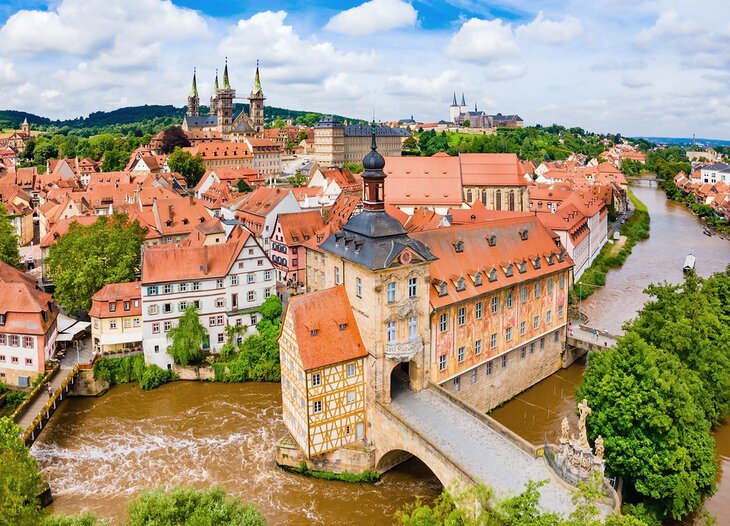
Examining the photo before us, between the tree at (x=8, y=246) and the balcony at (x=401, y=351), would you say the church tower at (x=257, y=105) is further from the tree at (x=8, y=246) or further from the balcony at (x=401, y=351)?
the balcony at (x=401, y=351)

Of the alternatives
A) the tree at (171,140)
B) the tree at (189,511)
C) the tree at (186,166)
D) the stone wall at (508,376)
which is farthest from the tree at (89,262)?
the tree at (171,140)

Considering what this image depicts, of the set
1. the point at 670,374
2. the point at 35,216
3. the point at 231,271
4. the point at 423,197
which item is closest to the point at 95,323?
the point at 231,271

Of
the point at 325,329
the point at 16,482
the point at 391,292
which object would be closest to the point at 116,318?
the point at 325,329

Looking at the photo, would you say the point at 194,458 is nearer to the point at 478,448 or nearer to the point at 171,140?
the point at 478,448

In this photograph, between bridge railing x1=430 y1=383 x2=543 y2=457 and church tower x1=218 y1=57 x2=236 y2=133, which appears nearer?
bridge railing x1=430 y1=383 x2=543 y2=457

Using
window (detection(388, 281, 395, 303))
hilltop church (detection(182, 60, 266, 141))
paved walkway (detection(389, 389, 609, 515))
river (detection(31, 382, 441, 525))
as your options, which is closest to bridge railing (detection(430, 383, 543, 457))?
paved walkway (detection(389, 389, 609, 515))

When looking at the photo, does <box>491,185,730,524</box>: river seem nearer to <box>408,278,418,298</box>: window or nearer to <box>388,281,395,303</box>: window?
<box>408,278,418,298</box>: window

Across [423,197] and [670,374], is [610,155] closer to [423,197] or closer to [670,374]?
[423,197]
